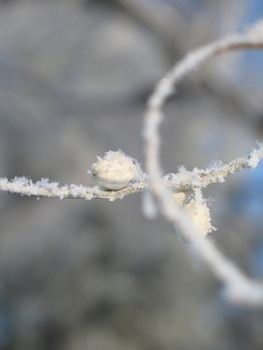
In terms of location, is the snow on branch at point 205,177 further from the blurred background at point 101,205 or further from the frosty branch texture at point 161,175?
the blurred background at point 101,205

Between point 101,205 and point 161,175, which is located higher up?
point 101,205

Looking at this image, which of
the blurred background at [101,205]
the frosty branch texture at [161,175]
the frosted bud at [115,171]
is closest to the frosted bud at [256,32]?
the frosty branch texture at [161,175]

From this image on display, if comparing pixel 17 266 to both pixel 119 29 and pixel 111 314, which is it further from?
pixel 119 29

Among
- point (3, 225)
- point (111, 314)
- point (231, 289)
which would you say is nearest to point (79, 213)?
point (3, 225)

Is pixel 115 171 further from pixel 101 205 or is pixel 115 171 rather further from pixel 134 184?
pixel 101 205

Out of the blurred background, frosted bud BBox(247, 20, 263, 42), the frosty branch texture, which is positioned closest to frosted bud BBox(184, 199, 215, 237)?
the frosty branch texture

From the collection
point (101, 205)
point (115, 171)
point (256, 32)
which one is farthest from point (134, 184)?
point (101, 205)
